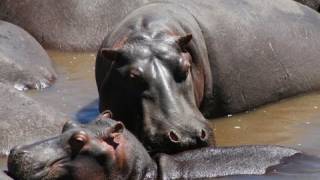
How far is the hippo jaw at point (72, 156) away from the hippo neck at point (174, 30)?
182 cm

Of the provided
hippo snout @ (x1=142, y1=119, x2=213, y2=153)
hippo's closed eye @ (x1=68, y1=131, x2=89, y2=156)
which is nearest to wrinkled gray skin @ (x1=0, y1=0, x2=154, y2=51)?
hippo snout @ (x1=142, y1=119, x2=213, y2=153)

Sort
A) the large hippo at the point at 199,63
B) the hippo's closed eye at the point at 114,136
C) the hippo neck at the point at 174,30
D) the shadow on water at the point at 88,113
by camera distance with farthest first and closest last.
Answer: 1. the shadow on water at the point at 88,113
2. the hippo neck at the point at 174,30
3. the large hippo at the point at 199,63
4. the hippo's closed eye at the point at 114,136

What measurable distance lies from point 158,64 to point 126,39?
1.59ft

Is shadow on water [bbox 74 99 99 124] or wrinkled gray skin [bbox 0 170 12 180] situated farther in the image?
shadow on water [bbox 74 99 99 124]

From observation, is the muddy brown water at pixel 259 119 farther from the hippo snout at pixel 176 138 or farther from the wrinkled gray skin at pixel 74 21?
the wrinkled gray skin at pixel 74 21

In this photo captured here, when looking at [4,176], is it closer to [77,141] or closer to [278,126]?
[77,141]

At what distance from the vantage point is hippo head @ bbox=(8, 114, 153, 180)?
557 centimetres

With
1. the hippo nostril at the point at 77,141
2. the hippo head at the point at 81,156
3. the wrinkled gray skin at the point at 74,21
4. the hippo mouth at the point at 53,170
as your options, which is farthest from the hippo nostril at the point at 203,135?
the wrinkled gray skin at the point at 74,21

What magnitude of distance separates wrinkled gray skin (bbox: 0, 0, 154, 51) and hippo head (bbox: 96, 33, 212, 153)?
349cm

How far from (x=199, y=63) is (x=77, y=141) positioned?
2380 mm

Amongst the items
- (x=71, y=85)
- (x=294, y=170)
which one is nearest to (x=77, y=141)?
(x=294, y=170)

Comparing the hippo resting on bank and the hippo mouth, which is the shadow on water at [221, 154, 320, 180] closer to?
the hippo resting on bank

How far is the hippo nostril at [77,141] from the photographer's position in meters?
5.65

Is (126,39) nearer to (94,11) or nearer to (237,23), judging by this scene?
(237,23)
